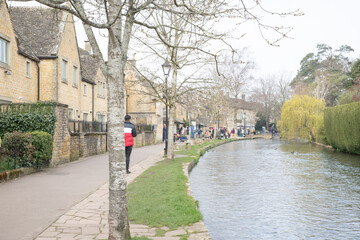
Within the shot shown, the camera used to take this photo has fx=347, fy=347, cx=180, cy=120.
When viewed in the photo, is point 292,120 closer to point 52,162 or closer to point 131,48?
point 131,48

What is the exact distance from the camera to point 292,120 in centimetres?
4381

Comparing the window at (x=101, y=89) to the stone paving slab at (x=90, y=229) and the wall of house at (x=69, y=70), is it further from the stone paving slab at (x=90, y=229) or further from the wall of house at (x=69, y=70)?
the stone paving slab at (x=90, y=229)

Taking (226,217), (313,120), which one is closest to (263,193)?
(226,217)

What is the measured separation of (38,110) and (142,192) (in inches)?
283

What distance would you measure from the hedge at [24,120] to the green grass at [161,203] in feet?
15.8

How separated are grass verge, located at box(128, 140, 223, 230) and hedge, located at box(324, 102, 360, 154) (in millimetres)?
18026

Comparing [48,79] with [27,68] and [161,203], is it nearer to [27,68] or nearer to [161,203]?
[27,68]

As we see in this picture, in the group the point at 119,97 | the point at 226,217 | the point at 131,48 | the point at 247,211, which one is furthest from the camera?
the point at 131,48

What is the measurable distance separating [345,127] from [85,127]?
61.0 feet

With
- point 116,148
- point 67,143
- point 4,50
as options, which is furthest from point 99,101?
point 116,148

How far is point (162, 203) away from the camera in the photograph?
7.19 m

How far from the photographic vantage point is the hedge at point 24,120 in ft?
42.7

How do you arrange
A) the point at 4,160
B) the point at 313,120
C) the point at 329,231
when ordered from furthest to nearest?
the point at 313,120
the point at 4,160
the point at 329,231

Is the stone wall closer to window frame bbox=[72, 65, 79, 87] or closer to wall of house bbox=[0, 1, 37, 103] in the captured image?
window frame bbox=[72, 65, 79, 87]
